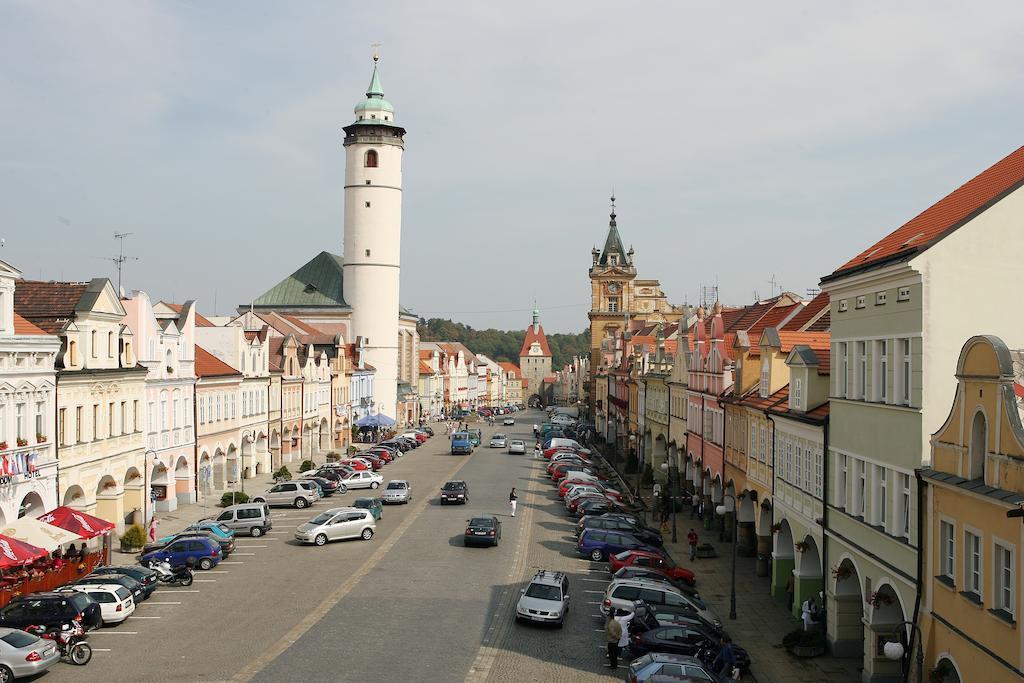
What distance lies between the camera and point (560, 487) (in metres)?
58.6

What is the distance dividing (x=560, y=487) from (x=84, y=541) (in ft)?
92.3

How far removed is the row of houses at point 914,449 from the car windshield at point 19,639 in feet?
64.2

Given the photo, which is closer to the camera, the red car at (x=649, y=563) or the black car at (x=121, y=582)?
the black car at (x=121, y=582)

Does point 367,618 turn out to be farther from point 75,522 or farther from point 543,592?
point 75,522

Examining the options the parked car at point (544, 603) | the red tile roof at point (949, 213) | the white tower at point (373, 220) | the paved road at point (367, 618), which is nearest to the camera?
the red tile roof at point (949, 213)

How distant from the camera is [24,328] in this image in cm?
3691

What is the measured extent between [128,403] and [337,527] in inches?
426

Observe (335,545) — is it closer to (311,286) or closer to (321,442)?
(321,442)

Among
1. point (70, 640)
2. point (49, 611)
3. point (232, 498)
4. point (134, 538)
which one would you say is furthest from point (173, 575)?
point (232, 498)

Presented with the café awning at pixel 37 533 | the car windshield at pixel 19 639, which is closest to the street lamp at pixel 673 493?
the café awning at pixel 37 533

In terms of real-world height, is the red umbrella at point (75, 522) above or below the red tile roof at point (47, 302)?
below

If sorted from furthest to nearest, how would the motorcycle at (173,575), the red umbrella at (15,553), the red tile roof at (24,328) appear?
the red tile roof at (24,328)
the motorcycle at (173,575)
the red umbrella at (15,553)

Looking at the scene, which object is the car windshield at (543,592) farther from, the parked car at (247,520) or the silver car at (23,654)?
the parked car at (247,520)

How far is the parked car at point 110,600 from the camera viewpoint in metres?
28.4
